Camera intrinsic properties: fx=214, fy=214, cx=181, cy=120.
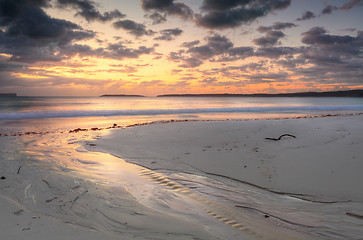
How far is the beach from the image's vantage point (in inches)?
115

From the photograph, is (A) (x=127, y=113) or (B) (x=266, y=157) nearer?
(B) (x=266, y=157)

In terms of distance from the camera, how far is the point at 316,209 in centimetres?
357

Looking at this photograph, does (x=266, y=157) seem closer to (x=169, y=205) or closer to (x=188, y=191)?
(x=188, y=191)

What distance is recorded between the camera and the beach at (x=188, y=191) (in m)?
2.93

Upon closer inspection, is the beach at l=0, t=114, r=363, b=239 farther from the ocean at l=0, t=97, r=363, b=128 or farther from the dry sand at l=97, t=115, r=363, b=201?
the ocean at l=0, t=97, r=363, b=128

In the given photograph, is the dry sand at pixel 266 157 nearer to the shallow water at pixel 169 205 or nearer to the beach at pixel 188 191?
the beach at pixel 188 191

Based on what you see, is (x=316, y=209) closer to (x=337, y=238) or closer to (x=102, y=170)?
(x=337, y=238)

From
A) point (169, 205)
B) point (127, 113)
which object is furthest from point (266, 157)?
point (127, 113)

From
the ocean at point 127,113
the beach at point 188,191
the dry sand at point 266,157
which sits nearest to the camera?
the beach at point 188,191

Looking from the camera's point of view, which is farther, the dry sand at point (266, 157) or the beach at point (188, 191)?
the dry sand at point (266, 157)

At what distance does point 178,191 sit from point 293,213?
207 cm

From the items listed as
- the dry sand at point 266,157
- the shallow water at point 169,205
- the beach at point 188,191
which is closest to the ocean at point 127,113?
the dry sand at point 266,157

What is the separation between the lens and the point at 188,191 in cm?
435

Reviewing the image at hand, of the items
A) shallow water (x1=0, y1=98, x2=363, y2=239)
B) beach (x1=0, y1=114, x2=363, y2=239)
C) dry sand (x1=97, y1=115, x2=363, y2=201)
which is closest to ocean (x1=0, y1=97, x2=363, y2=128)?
dry sand (x1=97, y1=115, x2=363, y2=201)
